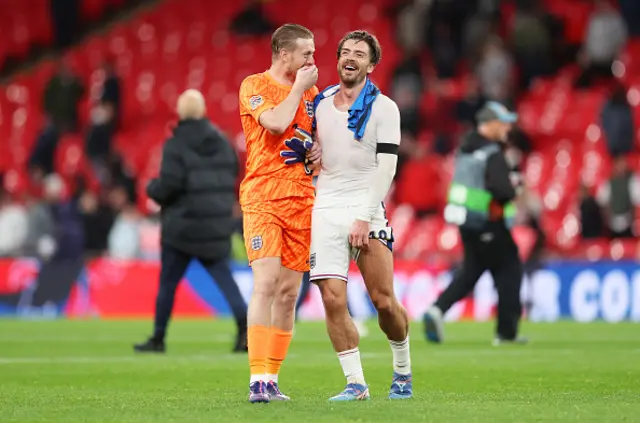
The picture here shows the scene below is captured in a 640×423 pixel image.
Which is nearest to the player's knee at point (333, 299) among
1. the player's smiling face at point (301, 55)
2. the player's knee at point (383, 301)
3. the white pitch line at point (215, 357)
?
the player's knee at point (383, 301)

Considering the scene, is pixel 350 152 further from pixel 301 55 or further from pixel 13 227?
pixel 13 227

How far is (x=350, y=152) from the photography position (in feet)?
27.4

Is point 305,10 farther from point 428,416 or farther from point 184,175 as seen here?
point 428,416

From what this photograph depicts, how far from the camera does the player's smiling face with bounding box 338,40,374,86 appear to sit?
831 centimetres

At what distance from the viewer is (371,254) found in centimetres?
831

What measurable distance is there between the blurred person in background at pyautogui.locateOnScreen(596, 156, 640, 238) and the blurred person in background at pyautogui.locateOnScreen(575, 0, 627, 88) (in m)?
3.01

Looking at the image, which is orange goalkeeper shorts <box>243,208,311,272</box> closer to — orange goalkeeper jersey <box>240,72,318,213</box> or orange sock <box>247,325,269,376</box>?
orange goalkeeper jersey <box>240,72,318,213</box>

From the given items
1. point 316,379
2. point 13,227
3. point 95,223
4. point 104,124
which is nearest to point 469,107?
point 95,223

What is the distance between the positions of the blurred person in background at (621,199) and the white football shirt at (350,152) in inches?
490

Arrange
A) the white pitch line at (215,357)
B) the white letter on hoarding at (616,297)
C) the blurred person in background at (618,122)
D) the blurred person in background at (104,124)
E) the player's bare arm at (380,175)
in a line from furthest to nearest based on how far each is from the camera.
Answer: the blurred person in background at (104,124), the blurred person in background at (618,122), the white letter on hoarding at (616,297), the white pitch line at (215,357), the player's bare arm at (380,175)

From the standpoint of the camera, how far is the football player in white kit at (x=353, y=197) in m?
8.26

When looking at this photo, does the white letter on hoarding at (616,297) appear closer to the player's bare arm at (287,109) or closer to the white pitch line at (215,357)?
the white pitch line at (215,357)

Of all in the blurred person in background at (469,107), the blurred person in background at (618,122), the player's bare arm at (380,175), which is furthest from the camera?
the blurred person in background at (469,107)

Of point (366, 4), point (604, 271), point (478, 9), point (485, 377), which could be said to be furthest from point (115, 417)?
point (366, 4)
